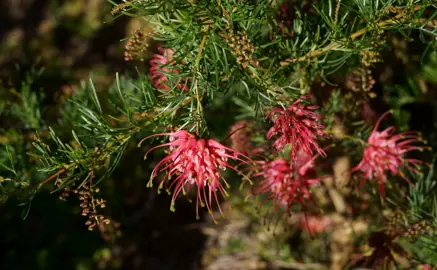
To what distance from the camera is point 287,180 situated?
927 mm

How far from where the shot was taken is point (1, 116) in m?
1.17

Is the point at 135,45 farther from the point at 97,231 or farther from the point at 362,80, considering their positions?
the point at 97,231

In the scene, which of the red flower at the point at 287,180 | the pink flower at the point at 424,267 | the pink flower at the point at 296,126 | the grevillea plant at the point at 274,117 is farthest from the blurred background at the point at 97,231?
the pink flower at the point at 424,267

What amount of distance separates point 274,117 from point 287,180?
18 cm

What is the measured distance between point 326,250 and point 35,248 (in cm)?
96

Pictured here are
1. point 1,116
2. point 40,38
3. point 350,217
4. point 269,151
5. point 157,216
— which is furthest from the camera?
point 40,38

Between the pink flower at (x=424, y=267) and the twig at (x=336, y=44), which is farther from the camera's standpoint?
the pink flower at (x=424, y=267)

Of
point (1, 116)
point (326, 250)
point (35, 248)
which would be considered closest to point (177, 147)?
point (1, 116)

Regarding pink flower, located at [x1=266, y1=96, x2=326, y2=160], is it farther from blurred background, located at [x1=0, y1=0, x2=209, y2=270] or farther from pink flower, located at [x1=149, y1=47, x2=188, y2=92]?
blurred background, located at [x1=0, y1=0, x2=209, y2=270]

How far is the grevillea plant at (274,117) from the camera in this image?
717 millimetres

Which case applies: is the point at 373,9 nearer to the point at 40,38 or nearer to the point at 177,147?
the point at 177,147

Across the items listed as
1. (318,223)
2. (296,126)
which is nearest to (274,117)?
(296,126)

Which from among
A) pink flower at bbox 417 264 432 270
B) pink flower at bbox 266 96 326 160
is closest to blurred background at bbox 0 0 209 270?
pink flower at bbox 266 96 326 160

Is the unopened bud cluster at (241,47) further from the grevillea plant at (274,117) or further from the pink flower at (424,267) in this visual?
the pink flower at (424,267)
